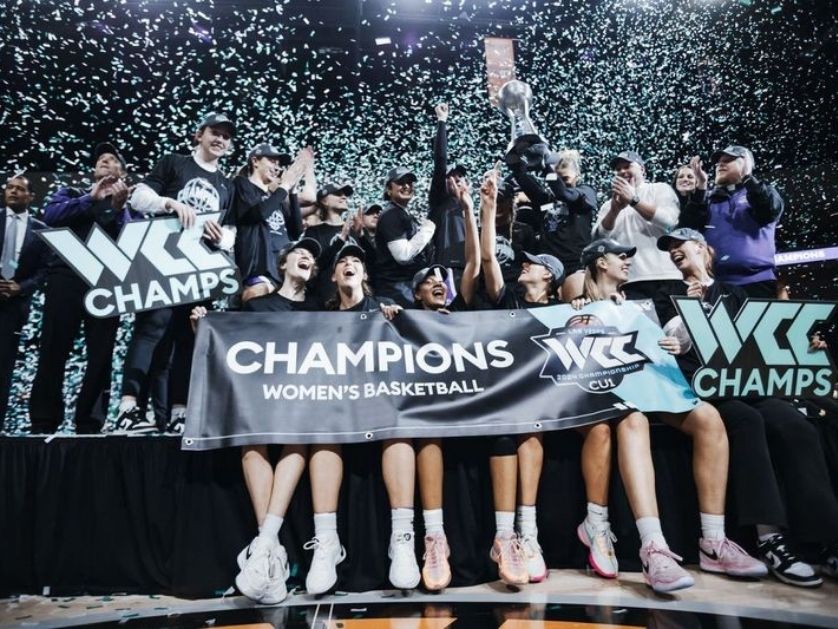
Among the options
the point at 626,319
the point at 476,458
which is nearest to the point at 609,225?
the point at 626,319

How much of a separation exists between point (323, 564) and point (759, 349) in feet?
6.58

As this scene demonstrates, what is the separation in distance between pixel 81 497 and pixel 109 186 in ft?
5.28

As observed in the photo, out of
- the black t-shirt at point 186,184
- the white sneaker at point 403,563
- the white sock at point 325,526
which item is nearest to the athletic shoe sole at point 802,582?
the white sneaker at point 403,563

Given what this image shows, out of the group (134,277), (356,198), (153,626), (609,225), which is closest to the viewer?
(153,626)

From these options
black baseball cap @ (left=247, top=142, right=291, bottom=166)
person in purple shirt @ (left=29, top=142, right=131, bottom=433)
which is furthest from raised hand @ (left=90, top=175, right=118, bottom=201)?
black baseball cap @ (left=247, top=142, right=291, bottom=166)

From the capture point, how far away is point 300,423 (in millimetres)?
2164

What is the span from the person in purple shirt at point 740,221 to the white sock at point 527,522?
69.4 inches

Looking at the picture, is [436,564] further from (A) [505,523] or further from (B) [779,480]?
(B) [779,480]

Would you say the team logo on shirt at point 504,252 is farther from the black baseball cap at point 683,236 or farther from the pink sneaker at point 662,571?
the pink sneaker at point 662,571

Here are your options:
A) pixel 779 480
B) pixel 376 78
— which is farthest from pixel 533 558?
pixel 376 78

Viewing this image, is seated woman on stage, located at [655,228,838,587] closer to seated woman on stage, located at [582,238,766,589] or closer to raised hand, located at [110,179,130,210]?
seated woman on stage, located at [582,238,766,589]

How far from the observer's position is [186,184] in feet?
10.00

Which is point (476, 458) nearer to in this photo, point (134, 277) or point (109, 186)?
point (134, 277)

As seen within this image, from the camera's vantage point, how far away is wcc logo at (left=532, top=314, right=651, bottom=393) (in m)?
2.35
